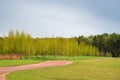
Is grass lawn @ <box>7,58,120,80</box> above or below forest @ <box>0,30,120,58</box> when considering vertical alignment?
below

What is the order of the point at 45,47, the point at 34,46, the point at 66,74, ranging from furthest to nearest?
the point at 45,47, the point at 34,46, the point at 66,74

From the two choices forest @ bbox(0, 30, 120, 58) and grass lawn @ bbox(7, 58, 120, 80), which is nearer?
grass lawn @ bbox(7, 58, 120, 80)

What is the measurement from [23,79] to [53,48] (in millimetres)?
49502

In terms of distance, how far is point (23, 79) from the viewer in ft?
64.4

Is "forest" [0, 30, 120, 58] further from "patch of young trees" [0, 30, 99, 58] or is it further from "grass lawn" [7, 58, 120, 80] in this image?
"grass lawn" [7, 58, 120, 80]

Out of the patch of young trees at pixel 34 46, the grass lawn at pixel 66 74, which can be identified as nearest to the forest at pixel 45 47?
the patch of young trees at pixel 34 46

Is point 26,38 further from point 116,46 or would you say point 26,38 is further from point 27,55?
point 116,46

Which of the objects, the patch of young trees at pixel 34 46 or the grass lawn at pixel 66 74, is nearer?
the grass lawn at pixel 66 74

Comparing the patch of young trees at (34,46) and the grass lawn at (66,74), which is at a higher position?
the patch of young trees at (34,46)

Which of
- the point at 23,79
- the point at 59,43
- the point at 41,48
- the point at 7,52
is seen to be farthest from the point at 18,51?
the point at 23,79

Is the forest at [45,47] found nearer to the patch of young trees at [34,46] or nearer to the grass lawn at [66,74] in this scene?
the patch of young trees at [34,46]

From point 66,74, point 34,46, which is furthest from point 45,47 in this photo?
point 66,74

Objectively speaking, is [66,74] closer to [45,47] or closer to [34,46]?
[34,46]

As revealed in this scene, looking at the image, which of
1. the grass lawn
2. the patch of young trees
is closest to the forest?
the patch of young trees
